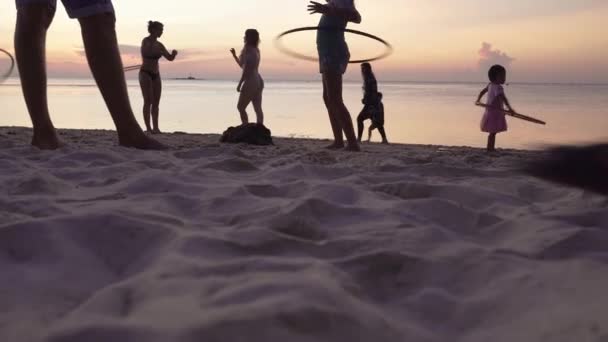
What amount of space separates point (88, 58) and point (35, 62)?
12.9 inches

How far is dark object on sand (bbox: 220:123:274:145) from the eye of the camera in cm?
536

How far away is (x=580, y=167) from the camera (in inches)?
68.6

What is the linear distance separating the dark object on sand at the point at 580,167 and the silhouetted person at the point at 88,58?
2501mm

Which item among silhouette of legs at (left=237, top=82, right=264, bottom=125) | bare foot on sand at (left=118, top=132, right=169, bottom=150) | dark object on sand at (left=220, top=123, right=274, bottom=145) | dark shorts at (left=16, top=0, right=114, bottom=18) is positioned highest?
dark shorts at (left=16, top=0, right=114, bottom=18)

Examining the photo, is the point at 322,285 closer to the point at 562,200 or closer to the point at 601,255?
the point at 601,255

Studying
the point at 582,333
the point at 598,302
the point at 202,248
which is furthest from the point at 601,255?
the point at 202,248

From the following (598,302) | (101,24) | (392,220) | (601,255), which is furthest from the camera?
(101,24)

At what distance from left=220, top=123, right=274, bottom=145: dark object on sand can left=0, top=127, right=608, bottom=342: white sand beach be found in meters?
3.04

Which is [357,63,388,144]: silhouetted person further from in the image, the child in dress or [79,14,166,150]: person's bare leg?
[79,14,166,150]: person's bare leg

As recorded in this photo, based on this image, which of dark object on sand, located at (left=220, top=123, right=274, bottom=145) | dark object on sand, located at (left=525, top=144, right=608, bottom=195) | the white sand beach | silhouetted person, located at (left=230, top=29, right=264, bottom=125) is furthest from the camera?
silhouetted person, located at (left=230, top=29, right=264, bottom=125)

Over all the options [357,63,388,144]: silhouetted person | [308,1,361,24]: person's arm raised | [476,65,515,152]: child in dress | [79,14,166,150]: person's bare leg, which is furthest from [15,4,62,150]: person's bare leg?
[357,63,388,144]: silhouetted person

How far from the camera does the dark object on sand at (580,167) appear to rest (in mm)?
1703

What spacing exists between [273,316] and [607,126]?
13888 millimetres

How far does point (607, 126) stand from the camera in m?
12.8
